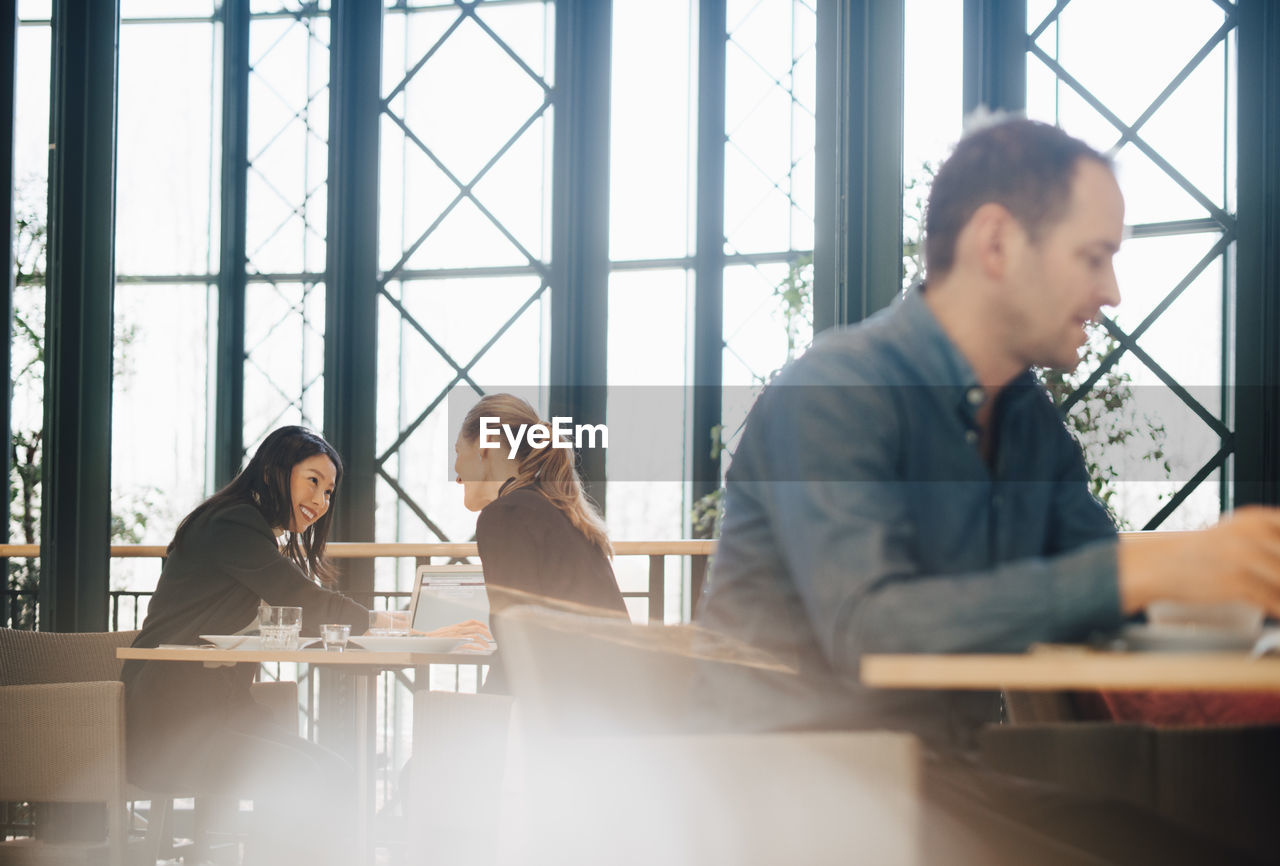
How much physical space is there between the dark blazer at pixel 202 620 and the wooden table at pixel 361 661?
0.12m

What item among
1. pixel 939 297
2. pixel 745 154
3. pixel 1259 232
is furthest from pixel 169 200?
pixel 939 297

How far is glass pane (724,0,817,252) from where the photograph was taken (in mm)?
5711

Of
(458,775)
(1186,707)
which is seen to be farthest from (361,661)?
(1186,707)

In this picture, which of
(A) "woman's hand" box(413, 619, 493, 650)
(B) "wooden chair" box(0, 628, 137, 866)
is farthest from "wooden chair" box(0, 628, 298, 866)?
(A) "woman's hand" box(413, 619, 493, 650)

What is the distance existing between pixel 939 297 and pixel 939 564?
1.02 feet

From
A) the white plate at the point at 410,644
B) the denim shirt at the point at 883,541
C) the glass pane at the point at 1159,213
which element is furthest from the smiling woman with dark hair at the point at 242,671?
the glass pane at the point at 1159,213

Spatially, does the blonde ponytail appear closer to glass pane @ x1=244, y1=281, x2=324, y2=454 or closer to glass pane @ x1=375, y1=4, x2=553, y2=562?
glass pane @ x1=375, y1=4, x2=553, y2=562

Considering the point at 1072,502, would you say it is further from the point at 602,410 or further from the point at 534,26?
the point at 534,26

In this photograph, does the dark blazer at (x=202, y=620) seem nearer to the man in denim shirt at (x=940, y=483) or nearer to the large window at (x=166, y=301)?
the man in denim shirt at (x=940, y=483)

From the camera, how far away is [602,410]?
224 inches

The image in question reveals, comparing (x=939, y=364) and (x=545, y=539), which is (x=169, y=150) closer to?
(x=545, y=539)

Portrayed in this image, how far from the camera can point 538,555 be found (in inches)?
106

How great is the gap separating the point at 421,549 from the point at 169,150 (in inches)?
124

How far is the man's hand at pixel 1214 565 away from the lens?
922mm
